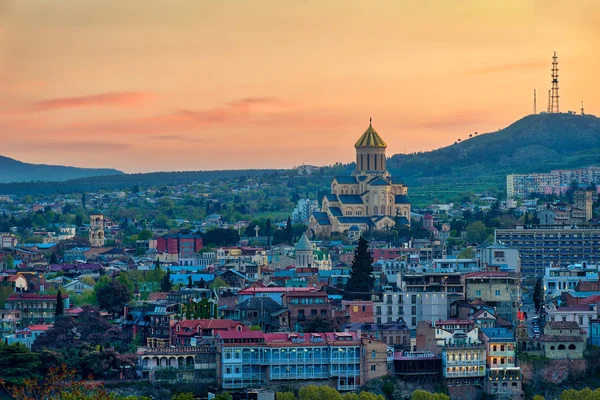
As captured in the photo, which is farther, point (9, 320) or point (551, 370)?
point (9, 320)

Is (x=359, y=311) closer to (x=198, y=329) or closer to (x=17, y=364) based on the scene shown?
(x=198, y=329)

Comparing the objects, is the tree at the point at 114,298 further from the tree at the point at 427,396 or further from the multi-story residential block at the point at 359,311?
the tree at the point at 427,396

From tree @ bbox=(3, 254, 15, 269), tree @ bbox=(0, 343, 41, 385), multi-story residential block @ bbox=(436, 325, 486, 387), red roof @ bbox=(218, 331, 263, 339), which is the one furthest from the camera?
tree @ bbox=(3, 254, 15, 269)

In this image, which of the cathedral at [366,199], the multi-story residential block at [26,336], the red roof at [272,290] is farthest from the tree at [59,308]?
the cathedral at [366,199]

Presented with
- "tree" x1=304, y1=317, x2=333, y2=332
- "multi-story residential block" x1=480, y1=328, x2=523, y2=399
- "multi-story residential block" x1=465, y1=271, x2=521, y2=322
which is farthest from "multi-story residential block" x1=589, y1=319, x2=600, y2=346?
"tree" x1=304, y1=317, x2=333, y2=332

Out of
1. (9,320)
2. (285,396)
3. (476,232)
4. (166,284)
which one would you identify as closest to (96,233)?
(476,232)

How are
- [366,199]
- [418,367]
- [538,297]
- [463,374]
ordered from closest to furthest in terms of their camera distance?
[463,374] → [418,367] → [538,297] → [366,199]

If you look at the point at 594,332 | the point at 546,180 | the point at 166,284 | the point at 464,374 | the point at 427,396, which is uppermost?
the point at 546,180

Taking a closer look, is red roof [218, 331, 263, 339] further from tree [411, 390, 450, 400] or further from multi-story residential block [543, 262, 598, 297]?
multi-story residential block [543, 262, 598, 297]
